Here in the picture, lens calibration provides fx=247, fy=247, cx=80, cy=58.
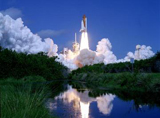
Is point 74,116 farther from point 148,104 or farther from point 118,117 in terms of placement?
point 148,104

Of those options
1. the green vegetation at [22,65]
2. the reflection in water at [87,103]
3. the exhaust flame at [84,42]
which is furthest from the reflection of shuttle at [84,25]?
the reflection in water at [87,103]

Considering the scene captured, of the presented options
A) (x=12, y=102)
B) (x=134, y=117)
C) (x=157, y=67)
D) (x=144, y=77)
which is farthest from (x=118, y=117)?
(x=157, y=67)

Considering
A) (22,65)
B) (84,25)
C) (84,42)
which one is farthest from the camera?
(84,25)

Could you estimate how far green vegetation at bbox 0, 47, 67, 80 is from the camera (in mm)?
28769

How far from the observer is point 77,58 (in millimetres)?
70375

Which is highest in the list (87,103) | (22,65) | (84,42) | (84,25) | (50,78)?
(84,25)

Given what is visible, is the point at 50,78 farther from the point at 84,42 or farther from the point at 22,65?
the point at 84,42

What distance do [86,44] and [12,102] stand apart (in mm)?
68738

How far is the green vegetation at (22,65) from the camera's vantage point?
94.4 ft

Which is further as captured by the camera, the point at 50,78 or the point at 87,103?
→ the point at 50,78

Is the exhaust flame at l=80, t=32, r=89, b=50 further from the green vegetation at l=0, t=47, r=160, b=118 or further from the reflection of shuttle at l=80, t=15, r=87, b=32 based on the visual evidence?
the green vegetation at l=0, t=47, r=160, b=118

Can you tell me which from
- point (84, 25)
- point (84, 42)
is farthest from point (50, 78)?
point (84, 25)

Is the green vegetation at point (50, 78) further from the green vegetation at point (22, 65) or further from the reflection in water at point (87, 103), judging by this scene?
the reflection in water at point (87, 103)

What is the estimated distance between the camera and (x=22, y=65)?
3083 cm
